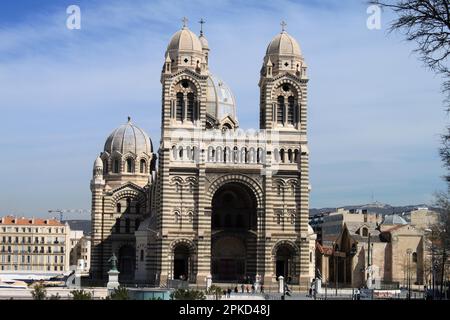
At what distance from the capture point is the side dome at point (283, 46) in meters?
75.1

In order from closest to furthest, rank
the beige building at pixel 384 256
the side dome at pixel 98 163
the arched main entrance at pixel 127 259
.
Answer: the beige building at pixel 384 256 < the arched main entrance at pixel 127 259 < the side dome at pixel 98 163

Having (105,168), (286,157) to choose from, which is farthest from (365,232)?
(105,168)

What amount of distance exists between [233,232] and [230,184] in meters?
4.03

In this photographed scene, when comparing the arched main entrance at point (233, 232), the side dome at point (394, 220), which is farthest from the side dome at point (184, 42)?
the side dome at point (394, 220)

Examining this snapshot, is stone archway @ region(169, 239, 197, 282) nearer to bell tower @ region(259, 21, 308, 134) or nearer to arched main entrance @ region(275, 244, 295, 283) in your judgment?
arched main entrance @ region(275, 244, 295, 283)

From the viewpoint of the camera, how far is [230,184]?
74188mm

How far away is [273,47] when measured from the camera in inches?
2982

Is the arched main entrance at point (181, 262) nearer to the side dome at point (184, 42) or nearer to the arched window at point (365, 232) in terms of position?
the side dome at point (184, 42)

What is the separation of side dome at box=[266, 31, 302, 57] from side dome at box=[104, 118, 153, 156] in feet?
70.4

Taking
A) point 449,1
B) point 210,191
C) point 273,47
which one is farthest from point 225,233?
point 449,1

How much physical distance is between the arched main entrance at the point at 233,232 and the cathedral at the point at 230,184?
8 cm

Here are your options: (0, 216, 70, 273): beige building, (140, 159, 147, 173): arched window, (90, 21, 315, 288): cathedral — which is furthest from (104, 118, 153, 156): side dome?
(0, 216, 70, 273): beige building
